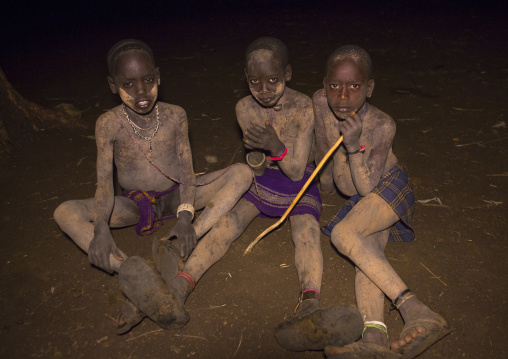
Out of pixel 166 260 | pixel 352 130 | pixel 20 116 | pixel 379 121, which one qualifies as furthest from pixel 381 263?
pixel 20 116

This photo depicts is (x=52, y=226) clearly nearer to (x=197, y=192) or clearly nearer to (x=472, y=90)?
(x=197, y=192)

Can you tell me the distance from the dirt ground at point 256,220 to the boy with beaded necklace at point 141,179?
310 mm

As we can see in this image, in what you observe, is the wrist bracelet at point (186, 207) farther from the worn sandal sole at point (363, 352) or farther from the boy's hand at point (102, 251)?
the worn sandal sole at point (363, 352)

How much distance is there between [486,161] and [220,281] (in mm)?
2883

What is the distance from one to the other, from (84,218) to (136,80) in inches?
41.1

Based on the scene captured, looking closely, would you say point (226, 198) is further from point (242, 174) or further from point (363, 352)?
point (363, 352)

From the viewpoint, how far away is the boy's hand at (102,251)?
8.92 feet

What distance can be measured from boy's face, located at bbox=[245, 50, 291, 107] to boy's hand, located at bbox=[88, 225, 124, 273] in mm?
1434

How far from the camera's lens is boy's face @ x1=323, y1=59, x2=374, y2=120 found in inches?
107

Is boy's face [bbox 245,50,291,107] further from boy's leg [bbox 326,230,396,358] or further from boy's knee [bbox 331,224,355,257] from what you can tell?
boy's leg [bbox 326,230,396,358]

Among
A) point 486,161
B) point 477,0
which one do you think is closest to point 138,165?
point 486,161

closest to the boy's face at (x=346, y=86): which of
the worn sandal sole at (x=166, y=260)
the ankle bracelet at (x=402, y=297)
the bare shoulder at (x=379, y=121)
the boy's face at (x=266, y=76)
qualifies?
the bare shoulder at (x=379, y=121)

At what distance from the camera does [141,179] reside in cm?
326

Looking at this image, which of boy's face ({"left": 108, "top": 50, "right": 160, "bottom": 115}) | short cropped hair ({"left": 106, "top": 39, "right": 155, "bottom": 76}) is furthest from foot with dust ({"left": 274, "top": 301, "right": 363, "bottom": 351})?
short cropped hair ({"left": 106, "top": 39, "right": 155, "bottom": 76})
